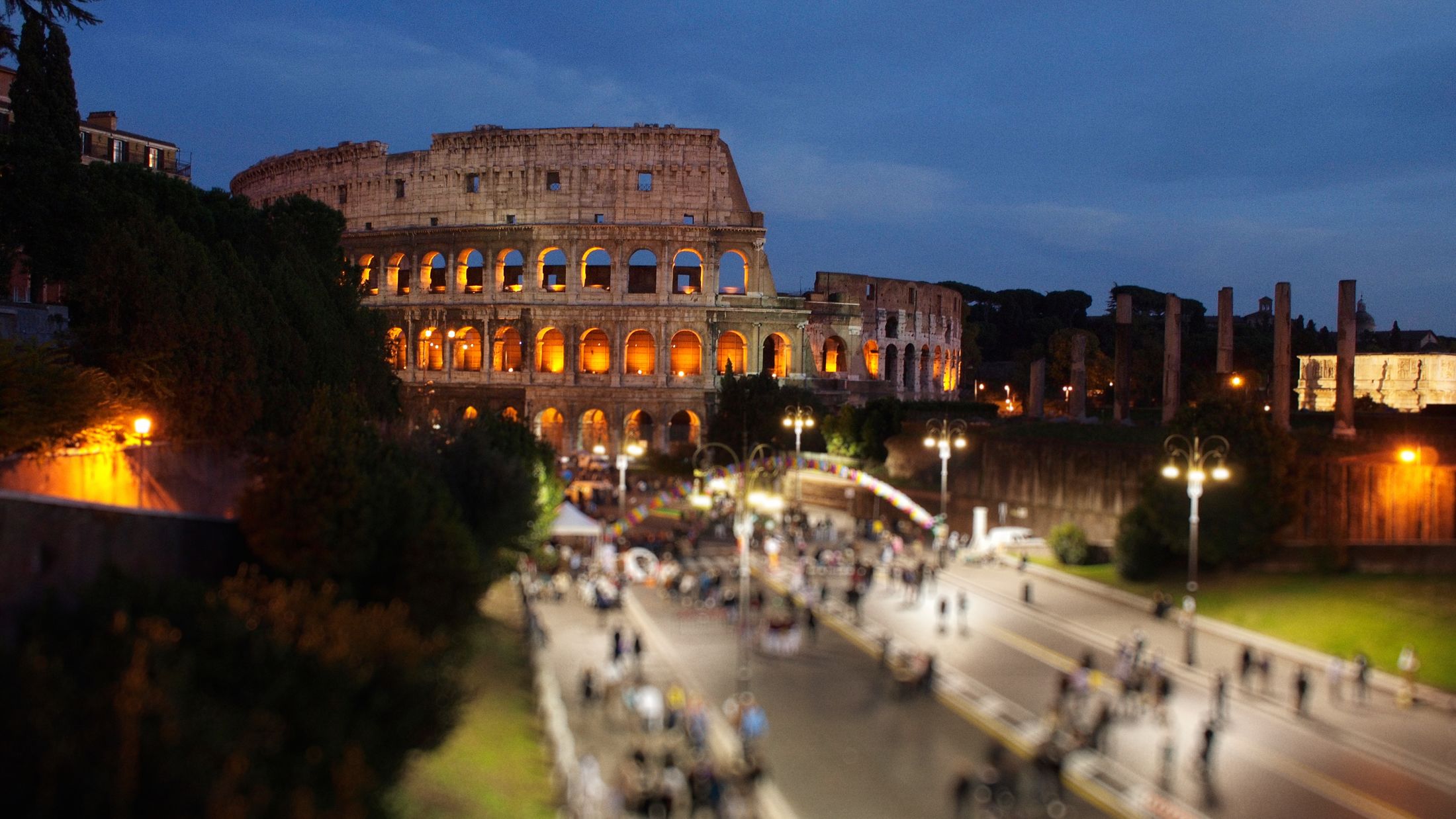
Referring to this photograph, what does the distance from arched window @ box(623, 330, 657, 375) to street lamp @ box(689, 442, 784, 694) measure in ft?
33.2

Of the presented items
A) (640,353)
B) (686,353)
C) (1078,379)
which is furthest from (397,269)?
(1078,379)

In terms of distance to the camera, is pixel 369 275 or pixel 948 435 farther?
pixel 369 275

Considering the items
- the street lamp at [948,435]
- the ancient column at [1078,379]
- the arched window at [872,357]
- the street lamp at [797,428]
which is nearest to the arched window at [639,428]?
the street lamp at [797,428]

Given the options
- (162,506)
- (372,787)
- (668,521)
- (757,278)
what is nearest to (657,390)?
(757,278)

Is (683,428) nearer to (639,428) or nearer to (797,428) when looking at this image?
(639,428)

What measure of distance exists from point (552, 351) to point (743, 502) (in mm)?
33123

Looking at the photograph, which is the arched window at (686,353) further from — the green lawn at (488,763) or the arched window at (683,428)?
the green lawn at (488,763)

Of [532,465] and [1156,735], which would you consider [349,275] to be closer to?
[532,465]

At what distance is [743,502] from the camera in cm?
2284

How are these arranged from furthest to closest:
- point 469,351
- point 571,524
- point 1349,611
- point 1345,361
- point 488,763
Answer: point 469,351
point 1345,361
point 571,524
point 1349,611
point 488,763

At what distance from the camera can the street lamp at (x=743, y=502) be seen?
58.7ft

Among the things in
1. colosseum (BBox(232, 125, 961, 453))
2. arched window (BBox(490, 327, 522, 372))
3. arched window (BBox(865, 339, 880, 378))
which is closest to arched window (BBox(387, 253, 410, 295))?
colosseum (BBox(232, 125, 961, 453))

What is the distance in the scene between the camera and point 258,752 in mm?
8438

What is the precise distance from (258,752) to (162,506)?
23.6ft
